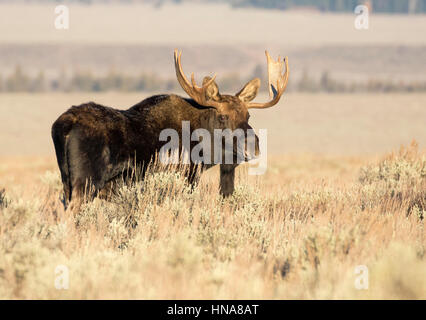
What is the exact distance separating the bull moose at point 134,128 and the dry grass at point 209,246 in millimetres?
262

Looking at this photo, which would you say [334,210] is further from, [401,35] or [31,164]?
[401,35]

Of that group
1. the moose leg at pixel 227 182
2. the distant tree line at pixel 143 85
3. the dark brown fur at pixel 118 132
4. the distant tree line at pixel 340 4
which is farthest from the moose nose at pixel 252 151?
the distant tree line at pixel 340 4

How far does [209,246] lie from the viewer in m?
6.52

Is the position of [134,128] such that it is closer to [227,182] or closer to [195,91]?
[195,91]

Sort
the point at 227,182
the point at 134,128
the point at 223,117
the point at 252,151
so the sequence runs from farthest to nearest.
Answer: the point at 227,182, the point at 223,117, the point at 252,151, the point at 134,128

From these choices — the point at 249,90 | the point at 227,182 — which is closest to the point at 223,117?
the point at 249,90

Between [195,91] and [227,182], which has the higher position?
[195,91]

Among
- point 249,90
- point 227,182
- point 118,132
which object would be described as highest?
point 249,90

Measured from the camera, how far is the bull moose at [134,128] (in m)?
7.16

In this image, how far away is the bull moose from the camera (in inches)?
282

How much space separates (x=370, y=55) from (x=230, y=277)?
108 meters

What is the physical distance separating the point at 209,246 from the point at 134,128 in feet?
5.75

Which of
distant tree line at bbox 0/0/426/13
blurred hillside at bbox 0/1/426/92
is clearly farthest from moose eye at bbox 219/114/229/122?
distant tree line at bbox 0/0/426/13
